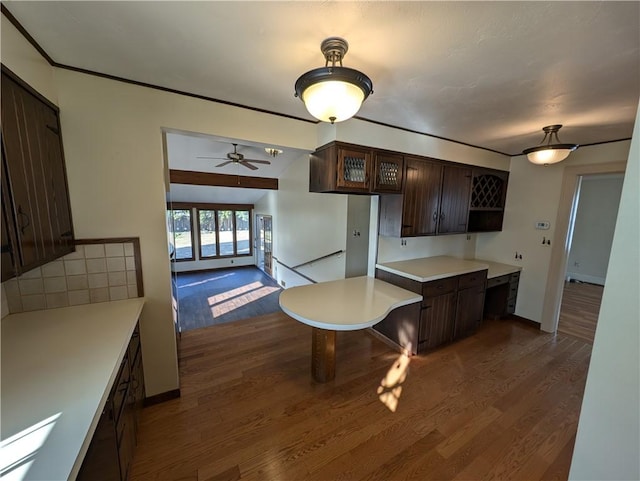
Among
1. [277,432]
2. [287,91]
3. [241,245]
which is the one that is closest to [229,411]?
[277,432]

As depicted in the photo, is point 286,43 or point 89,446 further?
point 286,43

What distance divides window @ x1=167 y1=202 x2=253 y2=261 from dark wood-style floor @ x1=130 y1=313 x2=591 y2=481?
522 cm

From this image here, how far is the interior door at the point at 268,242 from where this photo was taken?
6738mm

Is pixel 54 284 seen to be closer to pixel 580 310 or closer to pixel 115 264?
pixel 115 264

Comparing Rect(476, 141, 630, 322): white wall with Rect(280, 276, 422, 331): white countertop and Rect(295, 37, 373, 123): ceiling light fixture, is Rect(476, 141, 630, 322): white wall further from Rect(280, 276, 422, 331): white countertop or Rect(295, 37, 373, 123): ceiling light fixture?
Rect(295, 37, 373, 123): ceiling light fixture

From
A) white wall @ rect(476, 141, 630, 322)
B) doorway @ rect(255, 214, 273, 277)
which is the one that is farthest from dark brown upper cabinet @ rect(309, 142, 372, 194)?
doorway @ rect(255, 214, 273, 277)

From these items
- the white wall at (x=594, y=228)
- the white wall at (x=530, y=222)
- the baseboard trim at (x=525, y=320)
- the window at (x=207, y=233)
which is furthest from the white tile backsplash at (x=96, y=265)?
the white wall at (x=594, y=228)

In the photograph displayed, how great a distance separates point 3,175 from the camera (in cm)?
109

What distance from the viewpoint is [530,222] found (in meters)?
3.48

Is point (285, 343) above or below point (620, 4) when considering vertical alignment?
below

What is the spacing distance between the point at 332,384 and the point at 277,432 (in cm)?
67

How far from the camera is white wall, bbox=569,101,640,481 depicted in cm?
55

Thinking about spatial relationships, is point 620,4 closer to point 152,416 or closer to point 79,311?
point 79,311

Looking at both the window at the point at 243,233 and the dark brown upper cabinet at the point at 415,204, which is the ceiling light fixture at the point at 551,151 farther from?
the window at the point at 243,233
